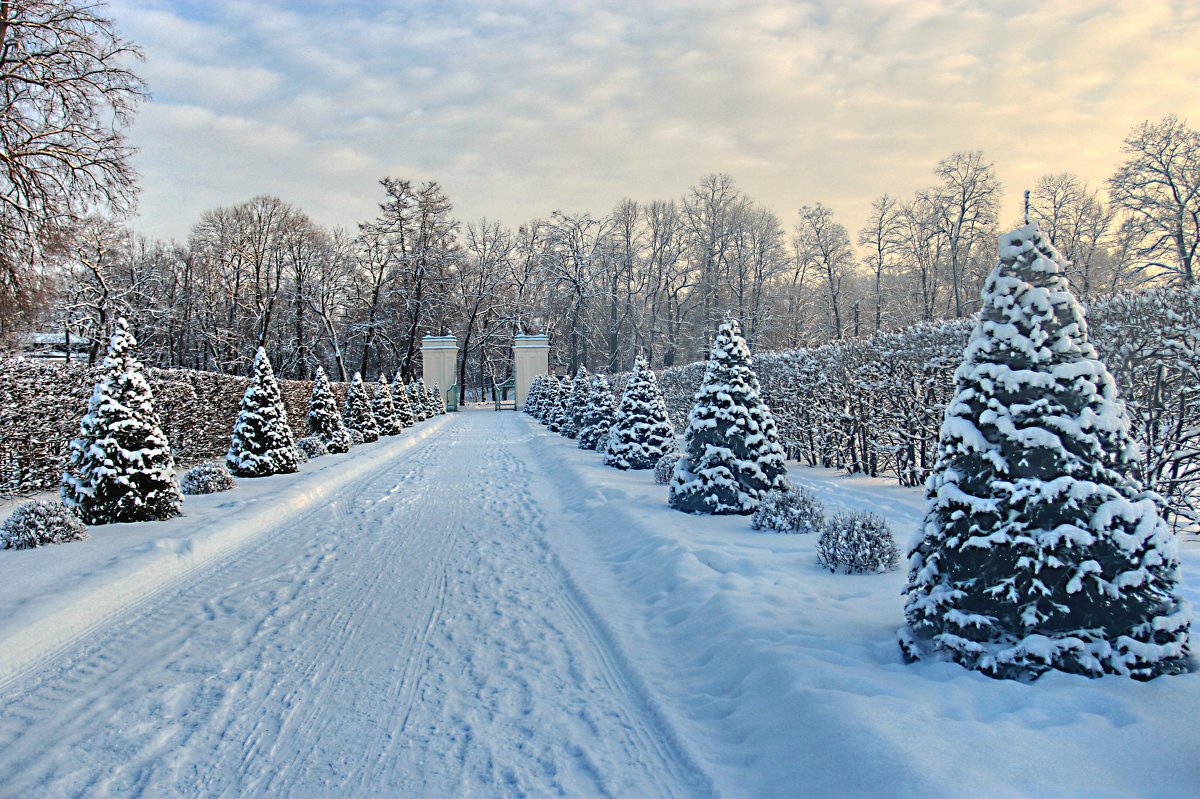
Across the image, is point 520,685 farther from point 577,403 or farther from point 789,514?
point 577,403

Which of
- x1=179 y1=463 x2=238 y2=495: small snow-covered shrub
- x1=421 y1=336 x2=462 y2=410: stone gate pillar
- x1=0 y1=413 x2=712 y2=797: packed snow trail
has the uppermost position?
x1=421 y1=336 x2=462 y2=410: stone gate pillar

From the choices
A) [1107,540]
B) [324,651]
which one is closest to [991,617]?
[1107,540]

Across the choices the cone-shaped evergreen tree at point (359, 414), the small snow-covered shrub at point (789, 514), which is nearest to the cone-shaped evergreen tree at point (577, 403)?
the cone-shaped evergreen tree at point (359, 414)

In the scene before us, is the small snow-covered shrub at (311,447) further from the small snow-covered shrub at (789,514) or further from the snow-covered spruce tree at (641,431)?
the small snow-covered shrub at (789,514)

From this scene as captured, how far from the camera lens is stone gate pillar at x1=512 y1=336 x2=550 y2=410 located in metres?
44.0

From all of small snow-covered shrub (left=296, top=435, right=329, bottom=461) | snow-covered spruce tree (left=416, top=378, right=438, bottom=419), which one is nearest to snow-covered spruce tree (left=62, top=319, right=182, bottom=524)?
small snow-covered shrub (left=296, top=435, right=329, bottom=461)

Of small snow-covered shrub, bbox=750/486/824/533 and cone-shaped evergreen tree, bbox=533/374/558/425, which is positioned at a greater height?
cone-shaped evergreen tree, bbox=533/374/558/425

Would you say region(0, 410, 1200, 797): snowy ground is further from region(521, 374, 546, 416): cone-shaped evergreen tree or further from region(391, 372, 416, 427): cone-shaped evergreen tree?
region(521, 374, 546, 416): cone-shaped evergreen tree

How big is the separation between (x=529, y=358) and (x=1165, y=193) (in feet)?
112

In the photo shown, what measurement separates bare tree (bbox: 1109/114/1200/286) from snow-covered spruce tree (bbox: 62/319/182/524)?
26255mm

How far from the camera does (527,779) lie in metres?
2.78

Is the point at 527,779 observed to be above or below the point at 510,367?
below

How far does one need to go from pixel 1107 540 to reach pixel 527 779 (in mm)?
3102

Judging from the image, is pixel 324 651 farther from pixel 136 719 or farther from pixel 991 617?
pixel 991 617
